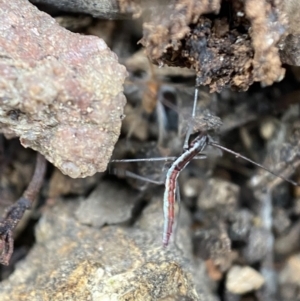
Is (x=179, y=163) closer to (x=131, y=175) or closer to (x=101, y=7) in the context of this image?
(x=131, y=175)

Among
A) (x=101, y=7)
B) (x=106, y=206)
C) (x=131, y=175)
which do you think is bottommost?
(x=106, y=206)

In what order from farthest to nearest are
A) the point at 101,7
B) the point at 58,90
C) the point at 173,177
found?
the point at 173,177 → the point at 101,7 → the point at 58,90

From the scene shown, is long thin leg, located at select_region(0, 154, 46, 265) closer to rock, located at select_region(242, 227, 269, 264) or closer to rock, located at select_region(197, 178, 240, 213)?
rock, located at select_region(197, 178, 240, 213)

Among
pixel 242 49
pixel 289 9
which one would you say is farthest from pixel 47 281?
pixel 289 9

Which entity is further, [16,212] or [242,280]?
[242,280]

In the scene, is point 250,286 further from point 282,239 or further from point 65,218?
point 65,218

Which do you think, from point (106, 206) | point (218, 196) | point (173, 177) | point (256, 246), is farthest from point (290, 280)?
point (106, 206)

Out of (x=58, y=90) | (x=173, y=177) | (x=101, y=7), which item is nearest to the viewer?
(x=58, y=90)

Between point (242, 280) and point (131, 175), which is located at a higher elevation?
point (131, 175)
